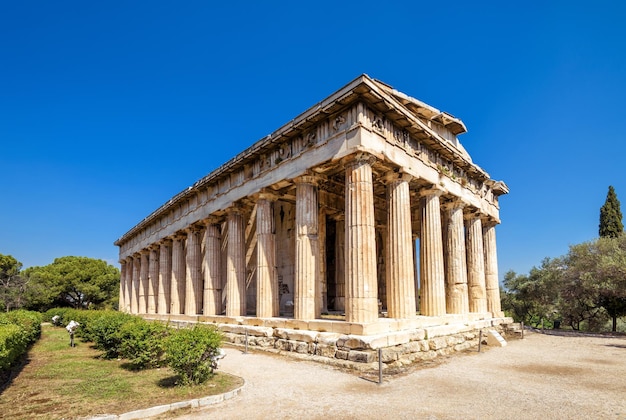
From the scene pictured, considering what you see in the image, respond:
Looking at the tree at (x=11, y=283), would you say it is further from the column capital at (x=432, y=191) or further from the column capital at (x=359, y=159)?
the column capital at (x=432, y=191)

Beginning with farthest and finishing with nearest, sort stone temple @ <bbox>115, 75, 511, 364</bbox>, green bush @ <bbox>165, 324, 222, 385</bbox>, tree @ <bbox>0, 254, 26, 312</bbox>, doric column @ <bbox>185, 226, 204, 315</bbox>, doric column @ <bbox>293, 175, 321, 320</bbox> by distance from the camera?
tree @ <bbox>0, 254, 26, 312</bbox>
doric column @ <bbox>185, 226, 204, 315</bbox>
doric column @ <bbox>293, 175, 321, 320</bbox>
stone temple @ <bbox>115, 75, 511, 364</bbox>
green bush @ <bbox>165, 324, 222, 385</bbox>

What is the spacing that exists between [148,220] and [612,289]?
3061 centimetres

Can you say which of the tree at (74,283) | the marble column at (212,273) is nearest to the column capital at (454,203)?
the marble column at (212,273)

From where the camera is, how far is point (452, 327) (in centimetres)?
1394

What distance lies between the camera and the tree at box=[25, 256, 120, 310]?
42906mm

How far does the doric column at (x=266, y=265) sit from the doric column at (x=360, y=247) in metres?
4.56

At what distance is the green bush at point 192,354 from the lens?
7.80 metres

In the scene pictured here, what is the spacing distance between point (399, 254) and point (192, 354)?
7.82 m

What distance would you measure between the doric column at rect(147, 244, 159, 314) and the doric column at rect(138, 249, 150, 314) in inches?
77.3

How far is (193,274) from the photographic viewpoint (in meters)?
22.3

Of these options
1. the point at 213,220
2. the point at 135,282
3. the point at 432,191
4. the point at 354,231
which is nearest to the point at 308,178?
the point at 354,231

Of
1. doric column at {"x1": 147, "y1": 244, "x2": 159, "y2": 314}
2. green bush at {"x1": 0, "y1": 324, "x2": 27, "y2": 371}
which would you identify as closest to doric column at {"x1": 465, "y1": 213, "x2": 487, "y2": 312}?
green bush at {"x1": 0, "y1": 324, "x2": 27, "y2": 371}

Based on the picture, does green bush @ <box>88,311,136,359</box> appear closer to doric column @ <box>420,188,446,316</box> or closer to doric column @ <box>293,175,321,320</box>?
doric column @ <box>293,175,321,320</box>

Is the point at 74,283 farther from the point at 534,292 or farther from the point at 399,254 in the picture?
the point at 534,292
